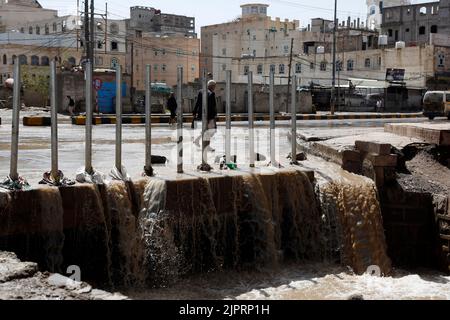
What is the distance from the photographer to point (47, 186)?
6797 millimetres

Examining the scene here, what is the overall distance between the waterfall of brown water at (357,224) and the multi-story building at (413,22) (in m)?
55.6

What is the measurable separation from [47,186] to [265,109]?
1288 inches

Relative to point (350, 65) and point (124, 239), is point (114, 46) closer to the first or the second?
point (350, 65)

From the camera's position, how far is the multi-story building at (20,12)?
68750 mm

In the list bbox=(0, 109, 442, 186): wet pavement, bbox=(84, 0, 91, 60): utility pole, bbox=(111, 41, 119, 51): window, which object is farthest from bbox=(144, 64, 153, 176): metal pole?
bbox=(111, 41, 119, 51): window

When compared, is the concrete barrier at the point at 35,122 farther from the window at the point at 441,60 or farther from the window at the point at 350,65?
the window at the point at 350,65

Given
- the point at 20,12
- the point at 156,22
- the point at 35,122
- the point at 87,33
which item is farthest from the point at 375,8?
the point at 35,122

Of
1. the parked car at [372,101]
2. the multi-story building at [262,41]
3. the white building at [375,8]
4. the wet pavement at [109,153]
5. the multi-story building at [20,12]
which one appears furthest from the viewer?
the white building at [375,8]

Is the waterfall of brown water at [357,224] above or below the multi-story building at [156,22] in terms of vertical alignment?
below

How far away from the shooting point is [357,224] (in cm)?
911

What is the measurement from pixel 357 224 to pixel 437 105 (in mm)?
22626

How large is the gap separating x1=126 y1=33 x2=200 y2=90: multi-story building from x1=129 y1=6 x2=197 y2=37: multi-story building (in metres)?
5.09

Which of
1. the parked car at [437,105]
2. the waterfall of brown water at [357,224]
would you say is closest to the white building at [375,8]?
the parked car at [437,105]

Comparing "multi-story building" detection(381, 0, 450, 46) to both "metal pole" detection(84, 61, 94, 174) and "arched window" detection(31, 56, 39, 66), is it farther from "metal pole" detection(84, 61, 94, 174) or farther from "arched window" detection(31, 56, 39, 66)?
"metal pole" detection(84, 61, 94, 174)
